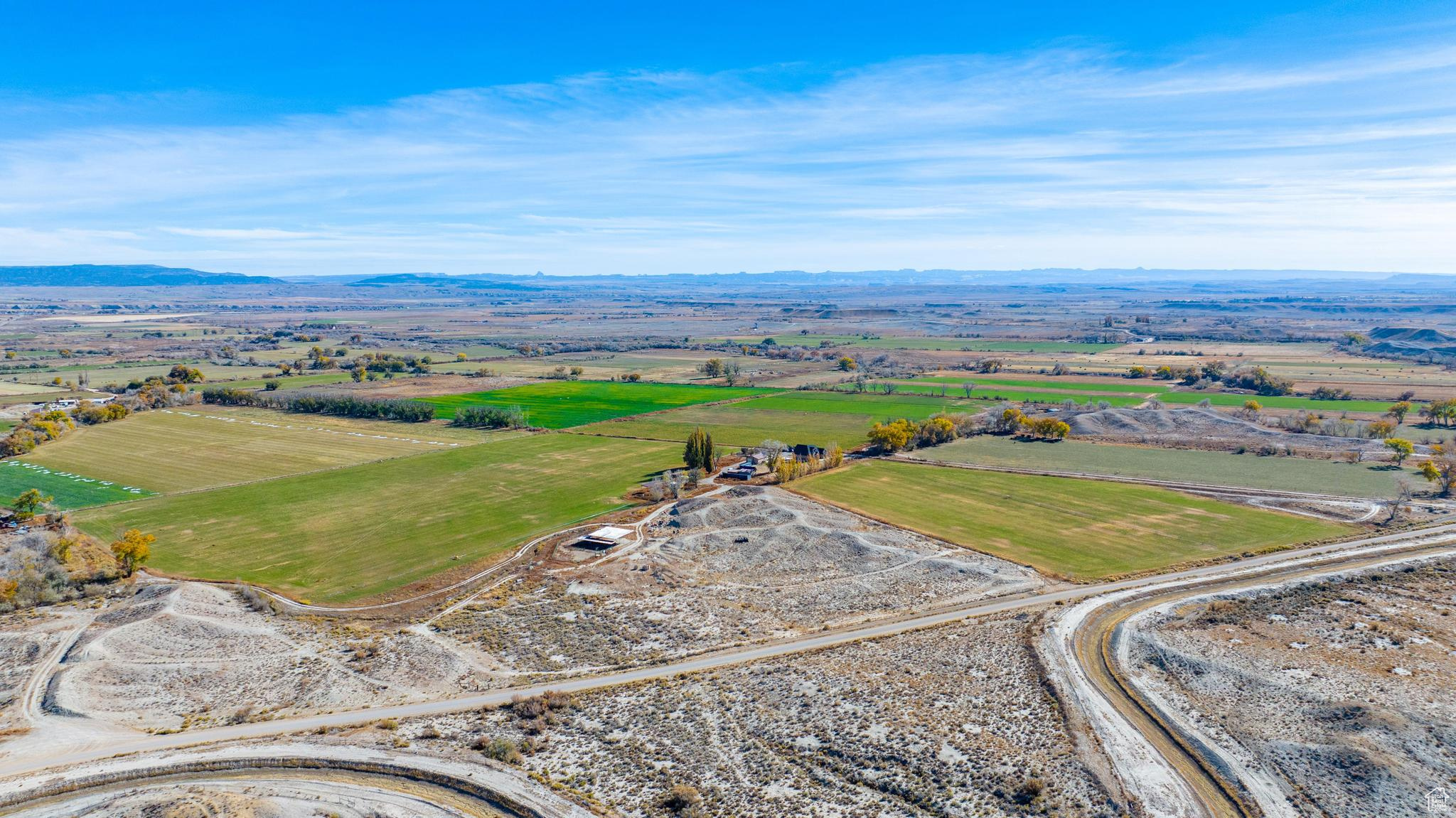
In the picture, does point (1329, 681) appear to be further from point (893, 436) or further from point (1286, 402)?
point (1286, 402)

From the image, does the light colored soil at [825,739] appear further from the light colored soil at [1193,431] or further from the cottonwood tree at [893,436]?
the light colored soil at [1193,431]

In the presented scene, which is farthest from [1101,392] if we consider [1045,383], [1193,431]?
[1193,431]

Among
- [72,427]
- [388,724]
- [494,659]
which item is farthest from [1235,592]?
[72,427]

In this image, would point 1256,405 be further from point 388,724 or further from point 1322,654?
point 388,724

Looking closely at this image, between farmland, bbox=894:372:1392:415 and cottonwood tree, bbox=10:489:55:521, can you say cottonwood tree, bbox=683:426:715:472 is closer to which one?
cottonwood tree, bbox=10:489:55:521

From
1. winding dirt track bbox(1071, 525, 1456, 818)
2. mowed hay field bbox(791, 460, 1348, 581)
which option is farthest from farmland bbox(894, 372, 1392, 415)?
winding dirt track bbox(1071, 525, 1456, 818)
